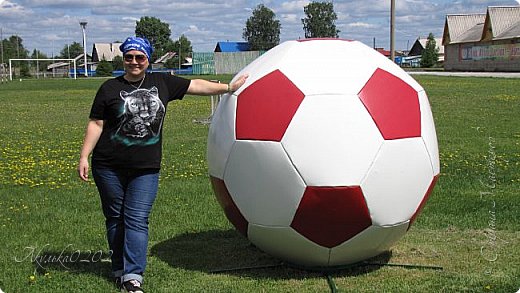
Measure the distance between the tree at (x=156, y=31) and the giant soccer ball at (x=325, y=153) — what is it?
103851mm

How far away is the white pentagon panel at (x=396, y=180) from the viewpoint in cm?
415

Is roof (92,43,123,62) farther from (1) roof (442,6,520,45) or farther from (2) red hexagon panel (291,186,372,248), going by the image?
(2) red hexagon panel (291,186,372,248)

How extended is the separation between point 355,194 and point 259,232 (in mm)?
766

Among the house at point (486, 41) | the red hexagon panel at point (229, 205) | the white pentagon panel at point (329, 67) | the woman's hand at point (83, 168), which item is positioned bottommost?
the red hexagon panel at point (229, 205)

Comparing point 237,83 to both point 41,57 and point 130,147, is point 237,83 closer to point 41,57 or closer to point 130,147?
point 130,147

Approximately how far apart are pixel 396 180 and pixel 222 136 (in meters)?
1.22

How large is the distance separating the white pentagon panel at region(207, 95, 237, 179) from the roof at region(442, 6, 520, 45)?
5233 cm

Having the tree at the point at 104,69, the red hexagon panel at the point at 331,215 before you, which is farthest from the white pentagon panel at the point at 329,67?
the tree at the point at 104,69

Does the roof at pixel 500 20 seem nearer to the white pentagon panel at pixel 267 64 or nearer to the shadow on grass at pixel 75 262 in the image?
the white pentagon panel at pixel 267 64

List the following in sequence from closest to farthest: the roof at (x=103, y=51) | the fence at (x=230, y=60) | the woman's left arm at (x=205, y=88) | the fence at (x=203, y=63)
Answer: the woman's left arm at (x=205, y=88)
the fence at (x=230, y=60)
the fence at (x=203, y=63)
the roof at (x=103, y=51)

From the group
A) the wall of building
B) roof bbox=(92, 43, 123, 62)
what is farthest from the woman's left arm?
roof bbox=(92, 43, 123, 62)

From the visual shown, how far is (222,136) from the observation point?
4.50m

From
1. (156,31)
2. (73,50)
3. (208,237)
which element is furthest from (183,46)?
(208,237)

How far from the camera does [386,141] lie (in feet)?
13.6
